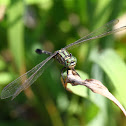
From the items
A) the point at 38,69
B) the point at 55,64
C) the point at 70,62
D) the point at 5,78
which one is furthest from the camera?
the point at 55,64

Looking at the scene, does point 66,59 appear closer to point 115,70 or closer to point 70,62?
point 70,62

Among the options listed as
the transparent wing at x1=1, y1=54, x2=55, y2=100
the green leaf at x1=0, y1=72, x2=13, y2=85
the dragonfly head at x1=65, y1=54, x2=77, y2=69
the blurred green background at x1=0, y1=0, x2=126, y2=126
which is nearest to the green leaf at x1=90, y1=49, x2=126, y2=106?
the blurred green background at x1=0, y1=0, x2=126, y2=126

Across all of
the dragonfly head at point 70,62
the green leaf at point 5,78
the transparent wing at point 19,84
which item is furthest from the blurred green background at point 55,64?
the transparent wing at point 19,84

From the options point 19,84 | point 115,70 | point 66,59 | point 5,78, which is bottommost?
point 115,70

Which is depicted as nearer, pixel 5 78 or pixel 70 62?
pixel 70 62

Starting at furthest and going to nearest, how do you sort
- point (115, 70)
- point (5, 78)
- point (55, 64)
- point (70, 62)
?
point (55, 64), point (5, 78), point (70, 62), point (115, 70)

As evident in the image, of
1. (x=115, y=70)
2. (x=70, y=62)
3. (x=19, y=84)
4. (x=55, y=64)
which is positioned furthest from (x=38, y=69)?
(x=55, y=64)
